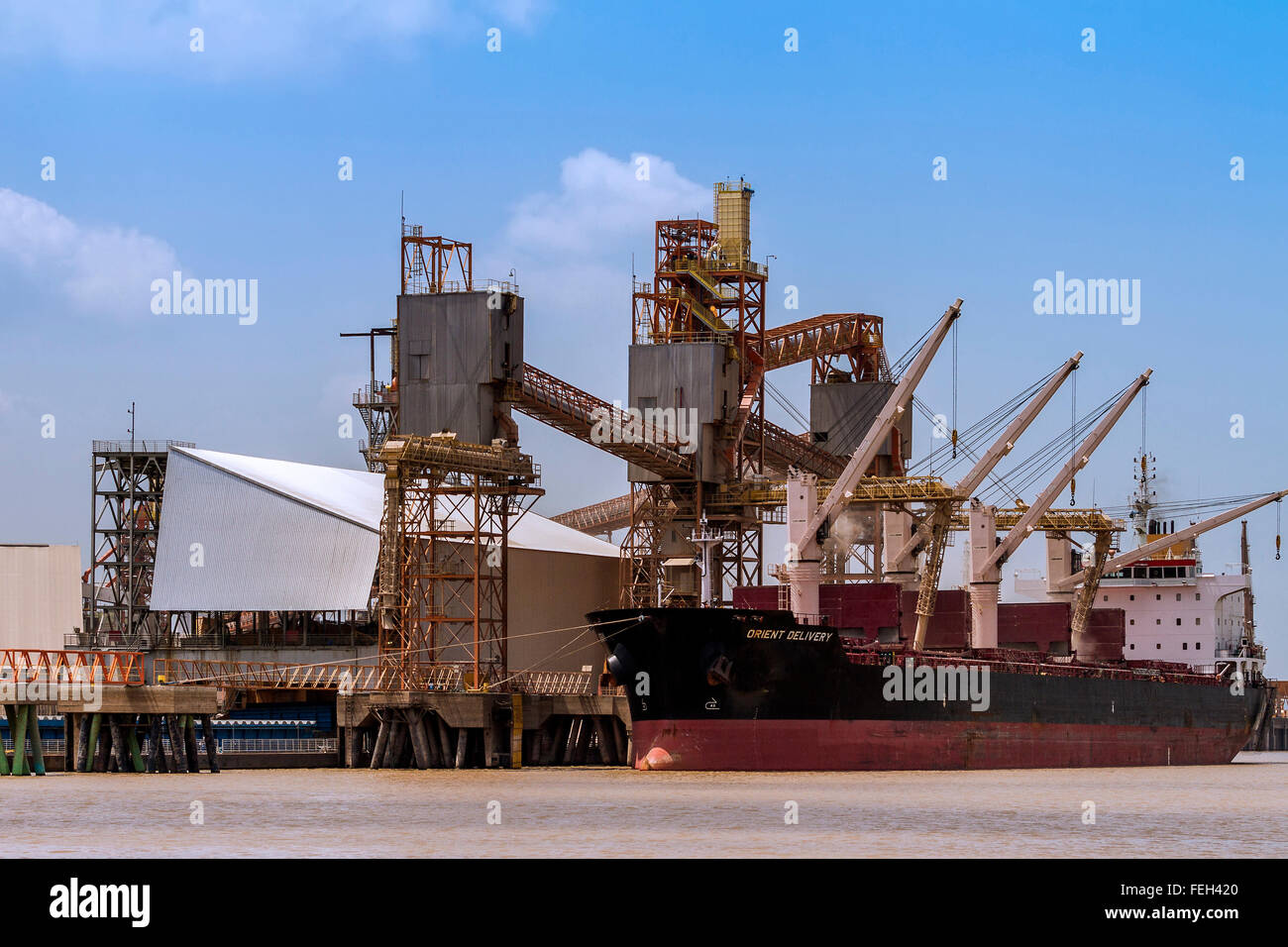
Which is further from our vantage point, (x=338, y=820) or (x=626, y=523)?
(x=626, y=523)

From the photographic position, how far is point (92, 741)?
178 feet

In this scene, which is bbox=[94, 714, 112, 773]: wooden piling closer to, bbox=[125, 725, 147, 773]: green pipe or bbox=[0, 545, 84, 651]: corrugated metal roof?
bbox=[125, 725, 147, 773]: green pipe

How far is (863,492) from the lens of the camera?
6631 cm

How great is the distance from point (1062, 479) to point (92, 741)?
128 ft

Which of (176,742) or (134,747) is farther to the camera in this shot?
(176,742)

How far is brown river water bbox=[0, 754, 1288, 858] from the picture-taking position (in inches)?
1206

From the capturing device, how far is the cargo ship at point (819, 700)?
182 ft

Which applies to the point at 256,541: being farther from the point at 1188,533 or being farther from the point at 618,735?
the point at 1188,533

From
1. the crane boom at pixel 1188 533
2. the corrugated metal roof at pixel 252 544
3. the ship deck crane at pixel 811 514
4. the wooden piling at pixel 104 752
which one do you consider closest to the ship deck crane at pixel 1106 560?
the crane boom at pixel 1188 533

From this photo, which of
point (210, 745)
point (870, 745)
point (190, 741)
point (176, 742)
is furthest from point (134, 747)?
point (870, 745)

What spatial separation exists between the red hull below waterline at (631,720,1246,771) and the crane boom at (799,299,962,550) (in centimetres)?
780
